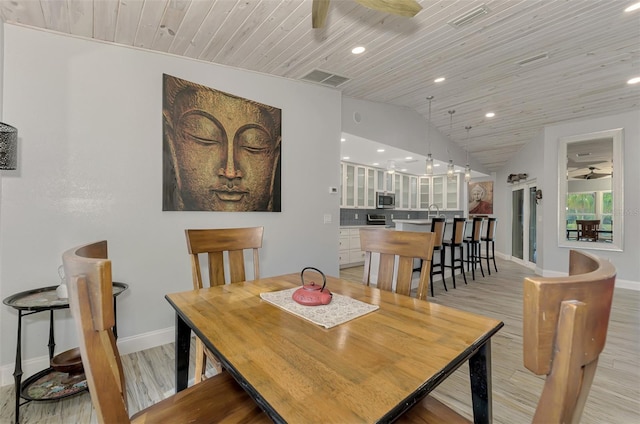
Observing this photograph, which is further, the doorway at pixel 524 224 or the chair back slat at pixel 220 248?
the doorway at pixel 524 224

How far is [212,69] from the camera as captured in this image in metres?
2.88

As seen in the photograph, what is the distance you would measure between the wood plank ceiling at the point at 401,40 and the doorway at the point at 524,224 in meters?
2.61

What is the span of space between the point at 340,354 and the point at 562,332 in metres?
0.55

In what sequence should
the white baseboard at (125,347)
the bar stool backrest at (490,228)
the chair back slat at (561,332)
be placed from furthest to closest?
the bar stool backrest at (490,228) → the white baseboard at (125,347) → the chair back slat at (561,332)

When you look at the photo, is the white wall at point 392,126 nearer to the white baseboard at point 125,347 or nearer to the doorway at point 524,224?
the doorway at point 524,224

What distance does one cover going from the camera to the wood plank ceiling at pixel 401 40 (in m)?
2.14

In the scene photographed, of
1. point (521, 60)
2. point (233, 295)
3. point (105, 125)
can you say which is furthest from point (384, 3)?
point (521, 60)

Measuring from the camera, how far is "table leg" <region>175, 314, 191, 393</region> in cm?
137

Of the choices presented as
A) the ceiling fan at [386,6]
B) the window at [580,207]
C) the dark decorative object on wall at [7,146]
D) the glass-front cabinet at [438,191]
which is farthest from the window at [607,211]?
the dark decorative object on wall at [7,146]

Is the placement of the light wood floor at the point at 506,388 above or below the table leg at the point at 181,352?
below

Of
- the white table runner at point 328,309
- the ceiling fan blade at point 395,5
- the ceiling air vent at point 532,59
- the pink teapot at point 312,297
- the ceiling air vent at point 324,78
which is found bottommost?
the white table runner at point 328,309

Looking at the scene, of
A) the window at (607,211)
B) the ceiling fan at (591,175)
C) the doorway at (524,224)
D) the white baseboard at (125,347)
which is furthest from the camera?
the doorway at (524,224)

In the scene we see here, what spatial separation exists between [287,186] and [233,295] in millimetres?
2051

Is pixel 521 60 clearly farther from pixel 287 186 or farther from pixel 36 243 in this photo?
pixel 36 243
